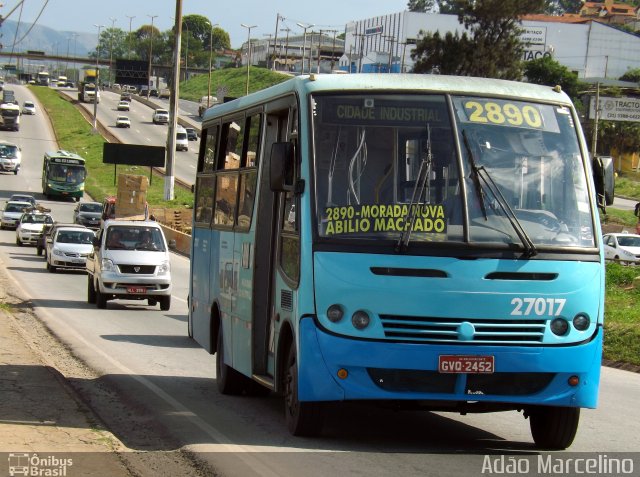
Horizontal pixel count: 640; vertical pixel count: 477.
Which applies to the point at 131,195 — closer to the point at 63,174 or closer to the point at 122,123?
the point at 63,174

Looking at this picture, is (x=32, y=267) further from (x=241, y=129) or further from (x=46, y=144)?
(x=46, y=144)

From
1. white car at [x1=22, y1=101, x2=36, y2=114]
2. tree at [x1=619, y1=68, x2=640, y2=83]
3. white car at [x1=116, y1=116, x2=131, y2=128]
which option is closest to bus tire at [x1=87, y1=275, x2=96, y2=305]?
white car at [x1=116, y1=116, x2=131, y2=128]

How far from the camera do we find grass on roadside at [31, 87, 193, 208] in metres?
76.4


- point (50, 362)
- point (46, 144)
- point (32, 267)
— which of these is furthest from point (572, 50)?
point (50, 362)

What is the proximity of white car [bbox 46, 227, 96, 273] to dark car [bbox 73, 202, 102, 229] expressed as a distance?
2008cm

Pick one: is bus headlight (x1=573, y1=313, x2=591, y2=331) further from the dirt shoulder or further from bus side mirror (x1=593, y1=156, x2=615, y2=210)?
the dirt shoulder

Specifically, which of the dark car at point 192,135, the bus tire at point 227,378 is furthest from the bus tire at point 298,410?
the dark car at point 192,135

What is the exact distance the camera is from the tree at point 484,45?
261ft

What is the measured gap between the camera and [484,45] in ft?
265

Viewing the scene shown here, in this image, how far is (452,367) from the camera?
9.05 m

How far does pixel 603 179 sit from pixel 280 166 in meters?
2.68

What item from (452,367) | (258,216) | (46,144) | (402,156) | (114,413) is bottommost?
(46,144)

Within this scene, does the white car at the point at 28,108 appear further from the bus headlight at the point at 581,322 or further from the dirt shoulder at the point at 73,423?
the bus headlight at the point at 581,322

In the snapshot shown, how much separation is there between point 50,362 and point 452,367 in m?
8.29
